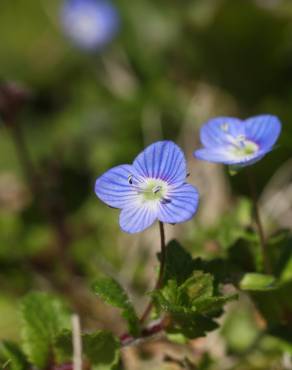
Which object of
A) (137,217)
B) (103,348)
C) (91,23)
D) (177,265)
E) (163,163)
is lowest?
(103,348)

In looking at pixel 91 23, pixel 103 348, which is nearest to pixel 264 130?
pixel 103 348

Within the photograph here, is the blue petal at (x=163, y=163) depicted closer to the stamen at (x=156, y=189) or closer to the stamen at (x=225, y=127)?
the stamen at (x=156, y=189)

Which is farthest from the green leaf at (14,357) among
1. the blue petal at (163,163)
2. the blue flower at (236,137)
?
the blue flower at (236,137)

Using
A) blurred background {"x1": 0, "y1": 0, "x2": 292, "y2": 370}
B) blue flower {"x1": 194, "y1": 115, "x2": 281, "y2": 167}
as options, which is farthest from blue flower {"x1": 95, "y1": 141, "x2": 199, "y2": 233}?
blurred background {"x1": 0, "y1": 0, "x2": 292, "y2": 370}

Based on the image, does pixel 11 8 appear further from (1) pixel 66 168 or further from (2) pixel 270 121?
(2) pixel 270 121

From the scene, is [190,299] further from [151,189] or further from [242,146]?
[242,146]

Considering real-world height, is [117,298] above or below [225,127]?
below

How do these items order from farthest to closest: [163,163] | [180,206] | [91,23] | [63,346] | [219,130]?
[91,23] < [219,130] < [63,346] < [163,163] < [180,206]

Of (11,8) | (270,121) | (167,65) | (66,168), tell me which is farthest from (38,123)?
(270,121)
